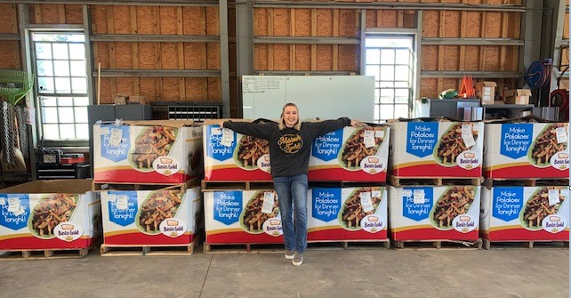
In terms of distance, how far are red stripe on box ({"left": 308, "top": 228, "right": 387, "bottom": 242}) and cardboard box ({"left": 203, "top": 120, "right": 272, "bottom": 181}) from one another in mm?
902

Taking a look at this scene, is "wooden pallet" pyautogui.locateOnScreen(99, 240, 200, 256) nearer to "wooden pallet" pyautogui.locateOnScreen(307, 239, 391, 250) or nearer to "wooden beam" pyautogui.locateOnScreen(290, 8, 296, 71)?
"wooden pallet" pyautogui.locateOnScreen(307, 239, 391, 250)

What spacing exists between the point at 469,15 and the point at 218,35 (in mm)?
5677

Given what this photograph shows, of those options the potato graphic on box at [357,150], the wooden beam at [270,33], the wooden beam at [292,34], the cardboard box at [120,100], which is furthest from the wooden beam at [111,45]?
the potato graphic on box at [357,150]

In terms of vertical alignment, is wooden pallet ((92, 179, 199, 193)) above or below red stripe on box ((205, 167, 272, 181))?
below

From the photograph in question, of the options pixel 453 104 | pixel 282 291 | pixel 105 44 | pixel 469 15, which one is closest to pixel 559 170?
pixel 453 104

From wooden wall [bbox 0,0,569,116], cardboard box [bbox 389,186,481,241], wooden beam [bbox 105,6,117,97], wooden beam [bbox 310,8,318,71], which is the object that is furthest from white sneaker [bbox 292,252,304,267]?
wooden beam [bbox 105,6,117,97]

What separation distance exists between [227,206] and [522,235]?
3.64 meters

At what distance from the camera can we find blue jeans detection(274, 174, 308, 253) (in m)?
3.72

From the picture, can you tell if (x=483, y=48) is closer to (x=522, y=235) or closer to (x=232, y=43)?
(x=522, y=235)

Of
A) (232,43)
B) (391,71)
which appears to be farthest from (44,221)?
(391,71)

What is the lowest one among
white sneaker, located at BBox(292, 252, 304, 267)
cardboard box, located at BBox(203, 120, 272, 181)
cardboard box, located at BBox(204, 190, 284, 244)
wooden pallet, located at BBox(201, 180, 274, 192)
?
white sneaker, located at BBox(292, 252, 304, 267)

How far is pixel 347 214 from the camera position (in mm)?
4117

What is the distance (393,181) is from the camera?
419 centimetres

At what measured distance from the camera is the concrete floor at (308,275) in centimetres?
312
